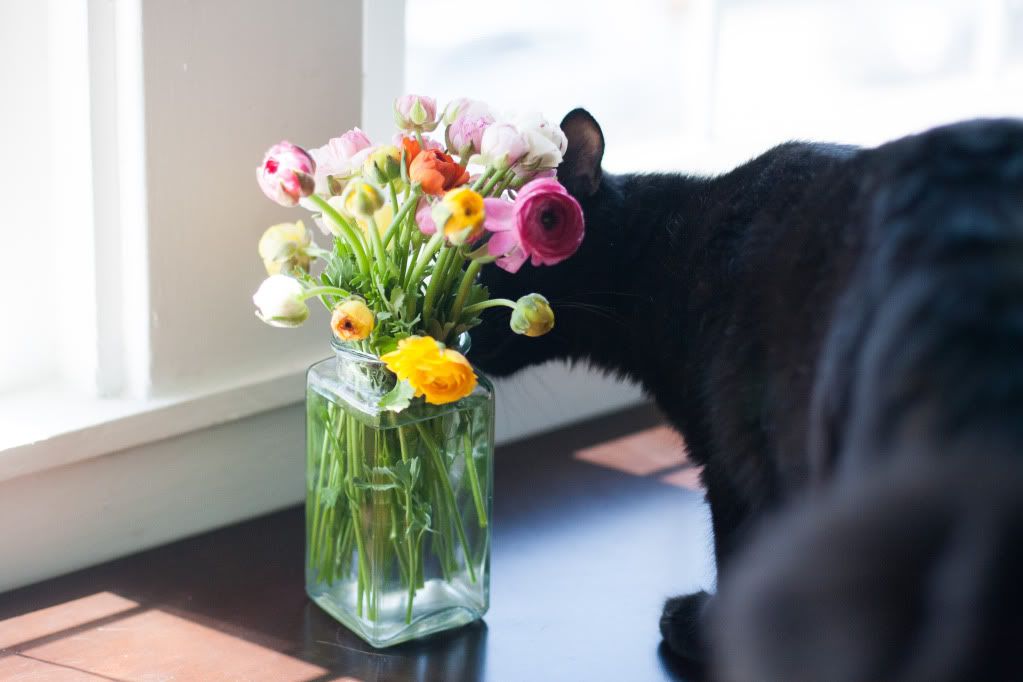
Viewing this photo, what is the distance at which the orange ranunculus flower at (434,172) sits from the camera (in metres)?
1.12

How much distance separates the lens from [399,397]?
1.16m

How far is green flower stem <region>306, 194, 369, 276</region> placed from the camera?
1150 mm

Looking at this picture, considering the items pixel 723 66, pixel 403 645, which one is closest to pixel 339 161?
pixel 403 645

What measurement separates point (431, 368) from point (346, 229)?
161 millimetres

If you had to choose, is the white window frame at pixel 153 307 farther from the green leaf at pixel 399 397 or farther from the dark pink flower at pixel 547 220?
the dark pink flower at pixel 547 220

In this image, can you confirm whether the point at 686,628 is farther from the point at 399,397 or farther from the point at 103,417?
the point at 103,417

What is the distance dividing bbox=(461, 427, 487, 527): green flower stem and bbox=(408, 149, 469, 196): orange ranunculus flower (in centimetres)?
25

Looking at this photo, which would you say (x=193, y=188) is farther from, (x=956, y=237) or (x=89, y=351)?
(x=956, y=237)

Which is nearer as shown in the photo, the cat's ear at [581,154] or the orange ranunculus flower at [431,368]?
the orange ranunculus flower at [431,368]

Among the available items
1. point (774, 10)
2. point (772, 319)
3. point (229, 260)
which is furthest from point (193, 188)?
point (774, 10)

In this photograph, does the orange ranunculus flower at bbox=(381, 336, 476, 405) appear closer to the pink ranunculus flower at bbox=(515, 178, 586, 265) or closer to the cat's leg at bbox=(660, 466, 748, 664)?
the pink ranunculus flower at bbox=(515, 178, 586, 265)

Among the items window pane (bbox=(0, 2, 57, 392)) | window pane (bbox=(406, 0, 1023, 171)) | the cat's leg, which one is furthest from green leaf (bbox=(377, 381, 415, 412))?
window pane (bbox=(406, 0, 1023, 171))

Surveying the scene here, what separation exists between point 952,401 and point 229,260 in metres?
0.86

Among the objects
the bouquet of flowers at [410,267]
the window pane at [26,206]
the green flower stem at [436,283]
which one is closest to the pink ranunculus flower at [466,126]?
the bouquet of flowers at [410,267]
